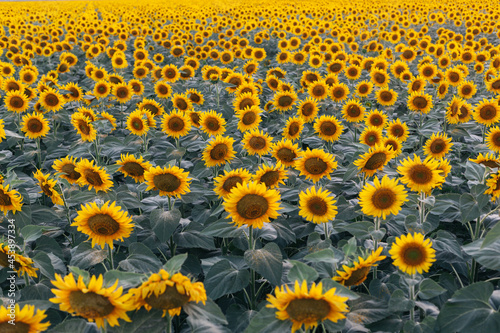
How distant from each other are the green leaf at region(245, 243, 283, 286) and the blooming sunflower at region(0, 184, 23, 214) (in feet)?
5.70

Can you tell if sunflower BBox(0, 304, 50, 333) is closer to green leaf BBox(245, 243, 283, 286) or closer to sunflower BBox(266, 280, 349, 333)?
sunflower BBox(266, 280, 349, 333)

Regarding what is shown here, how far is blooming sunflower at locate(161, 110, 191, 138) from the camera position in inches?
197

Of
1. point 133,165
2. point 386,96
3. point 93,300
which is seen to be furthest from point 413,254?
point 386,96

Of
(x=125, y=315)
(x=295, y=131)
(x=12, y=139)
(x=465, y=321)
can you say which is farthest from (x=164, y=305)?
(x=12, y=139)

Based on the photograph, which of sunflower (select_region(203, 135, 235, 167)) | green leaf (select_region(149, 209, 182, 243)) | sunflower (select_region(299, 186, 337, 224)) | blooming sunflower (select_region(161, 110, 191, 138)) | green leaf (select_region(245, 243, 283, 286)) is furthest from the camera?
blooming sunflower (select_region(161, 110, 191, 138))

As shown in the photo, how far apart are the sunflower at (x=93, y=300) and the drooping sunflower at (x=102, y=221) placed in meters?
0.94

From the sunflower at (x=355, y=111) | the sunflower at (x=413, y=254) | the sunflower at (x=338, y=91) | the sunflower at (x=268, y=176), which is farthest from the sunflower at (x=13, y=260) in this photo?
the sunflower at (x=338, y=91)

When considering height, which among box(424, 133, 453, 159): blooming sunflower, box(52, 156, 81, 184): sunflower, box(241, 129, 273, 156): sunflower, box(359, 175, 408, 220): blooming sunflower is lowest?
box(52, 156, 81, 184): sunflower

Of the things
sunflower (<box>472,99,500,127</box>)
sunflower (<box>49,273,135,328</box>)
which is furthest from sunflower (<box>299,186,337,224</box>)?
sunflower (<box>472,99,500,127</box>)

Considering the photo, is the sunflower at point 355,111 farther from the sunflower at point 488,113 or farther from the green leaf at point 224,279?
the green leaf at point 224,279

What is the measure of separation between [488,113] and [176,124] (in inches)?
156

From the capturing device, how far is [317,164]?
365 cm

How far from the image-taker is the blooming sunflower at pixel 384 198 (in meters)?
2.87

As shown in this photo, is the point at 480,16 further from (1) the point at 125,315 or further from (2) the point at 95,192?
(1) the point at 125,315
